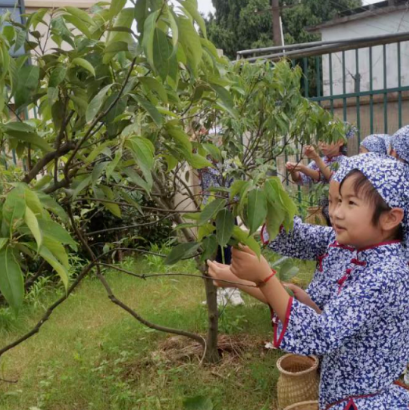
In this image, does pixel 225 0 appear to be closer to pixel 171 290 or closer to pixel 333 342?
pixel 171 290

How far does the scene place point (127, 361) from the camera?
3209 mm

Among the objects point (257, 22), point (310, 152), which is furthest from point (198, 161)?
point (257, 22)

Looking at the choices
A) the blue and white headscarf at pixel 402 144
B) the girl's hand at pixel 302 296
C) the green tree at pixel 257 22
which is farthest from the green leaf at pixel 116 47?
the green tree at pixel 257 22

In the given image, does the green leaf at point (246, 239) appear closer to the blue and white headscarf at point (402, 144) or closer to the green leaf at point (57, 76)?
the green leaf at point (57, 76)

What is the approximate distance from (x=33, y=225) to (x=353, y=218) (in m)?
1.04

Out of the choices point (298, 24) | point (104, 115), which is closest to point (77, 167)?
point (104, 115)

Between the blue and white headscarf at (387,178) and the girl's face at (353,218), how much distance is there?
0.16 feet

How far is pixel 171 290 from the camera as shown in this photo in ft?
14.9

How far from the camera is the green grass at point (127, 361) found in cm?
283

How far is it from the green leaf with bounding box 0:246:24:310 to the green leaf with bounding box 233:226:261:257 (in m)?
0.63

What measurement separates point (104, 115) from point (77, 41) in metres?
0.25

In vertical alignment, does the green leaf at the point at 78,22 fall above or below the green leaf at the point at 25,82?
above

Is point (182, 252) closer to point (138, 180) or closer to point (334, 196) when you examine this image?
point (138, 180)

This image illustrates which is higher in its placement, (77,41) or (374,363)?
(77,41)
